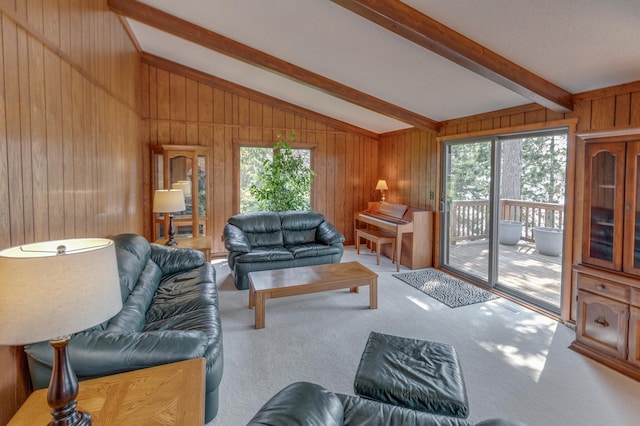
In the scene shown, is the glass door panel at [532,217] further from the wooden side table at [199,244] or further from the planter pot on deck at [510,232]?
the wooden side table at [199,244]

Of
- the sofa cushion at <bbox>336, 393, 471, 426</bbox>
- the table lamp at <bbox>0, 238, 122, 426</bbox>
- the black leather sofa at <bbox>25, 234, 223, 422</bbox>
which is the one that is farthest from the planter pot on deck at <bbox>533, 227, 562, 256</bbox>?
the table lamp at <bbox>0, 238, 122, 426</bbox>

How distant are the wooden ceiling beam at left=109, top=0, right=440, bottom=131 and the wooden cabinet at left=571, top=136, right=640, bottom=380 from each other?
2666mm

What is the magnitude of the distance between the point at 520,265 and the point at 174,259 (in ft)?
16.3

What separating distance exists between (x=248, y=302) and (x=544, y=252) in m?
4.84

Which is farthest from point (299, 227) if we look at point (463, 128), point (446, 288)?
point (463, 128)

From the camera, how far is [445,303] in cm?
392

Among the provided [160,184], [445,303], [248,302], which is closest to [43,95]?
[248,302]

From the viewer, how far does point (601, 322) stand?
8.97 ft

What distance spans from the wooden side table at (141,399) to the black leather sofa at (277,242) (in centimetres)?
281

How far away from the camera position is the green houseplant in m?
6.12

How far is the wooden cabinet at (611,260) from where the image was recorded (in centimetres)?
253

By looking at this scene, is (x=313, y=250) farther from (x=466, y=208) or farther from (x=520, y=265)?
(x=520, y=265)

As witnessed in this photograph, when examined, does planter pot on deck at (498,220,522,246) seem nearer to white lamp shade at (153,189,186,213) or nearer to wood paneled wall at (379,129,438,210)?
wood paneled wall at (379,129,438,210)

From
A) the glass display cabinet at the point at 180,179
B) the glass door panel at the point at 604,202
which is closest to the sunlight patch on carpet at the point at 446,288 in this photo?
the glass door panel at the point at 604,202
